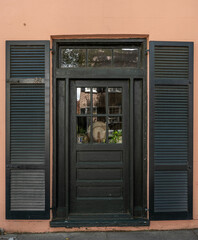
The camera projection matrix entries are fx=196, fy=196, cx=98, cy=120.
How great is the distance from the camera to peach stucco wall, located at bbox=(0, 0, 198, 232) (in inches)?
125

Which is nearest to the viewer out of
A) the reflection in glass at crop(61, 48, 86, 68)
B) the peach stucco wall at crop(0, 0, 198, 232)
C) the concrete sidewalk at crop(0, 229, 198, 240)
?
the concrete sidewalk at crop(0, 229, 198, 240)

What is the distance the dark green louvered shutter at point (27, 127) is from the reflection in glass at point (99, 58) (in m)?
0.72

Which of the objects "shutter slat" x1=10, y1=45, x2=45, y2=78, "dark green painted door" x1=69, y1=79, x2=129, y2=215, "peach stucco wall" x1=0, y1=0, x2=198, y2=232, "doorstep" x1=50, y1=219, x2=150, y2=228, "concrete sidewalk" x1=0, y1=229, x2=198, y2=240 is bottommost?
"concrete sidewalk" x1=0, y1=229, x2=198, y2=240

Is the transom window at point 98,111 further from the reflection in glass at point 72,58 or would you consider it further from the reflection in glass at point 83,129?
the reflection in glass at point 72,58

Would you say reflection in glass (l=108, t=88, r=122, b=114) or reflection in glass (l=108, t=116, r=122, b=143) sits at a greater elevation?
reflection in glass (l=108, t=88, r=122, b=114)

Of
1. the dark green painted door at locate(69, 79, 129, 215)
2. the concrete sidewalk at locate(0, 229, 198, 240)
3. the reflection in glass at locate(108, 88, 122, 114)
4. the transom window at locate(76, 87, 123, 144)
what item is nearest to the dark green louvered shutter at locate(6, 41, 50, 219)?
the concrete sidewalk at locate(0, 229, 198, 240)

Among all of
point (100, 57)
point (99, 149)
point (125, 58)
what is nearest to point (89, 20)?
point (100, 57)

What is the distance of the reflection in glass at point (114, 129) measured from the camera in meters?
3.41

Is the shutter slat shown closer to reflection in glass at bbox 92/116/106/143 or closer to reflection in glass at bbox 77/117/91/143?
reflection in glass at bbox 77/117/91/143

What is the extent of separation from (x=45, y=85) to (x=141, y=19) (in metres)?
1.89

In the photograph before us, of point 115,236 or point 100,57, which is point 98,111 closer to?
point 100,57

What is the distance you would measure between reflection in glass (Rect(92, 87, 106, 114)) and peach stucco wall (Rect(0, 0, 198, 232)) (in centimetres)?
92

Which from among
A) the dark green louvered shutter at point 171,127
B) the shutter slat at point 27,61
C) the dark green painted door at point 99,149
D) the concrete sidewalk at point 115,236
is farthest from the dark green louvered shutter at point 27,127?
the dark green louvered shutter at point 171,127

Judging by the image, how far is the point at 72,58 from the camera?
336cm
